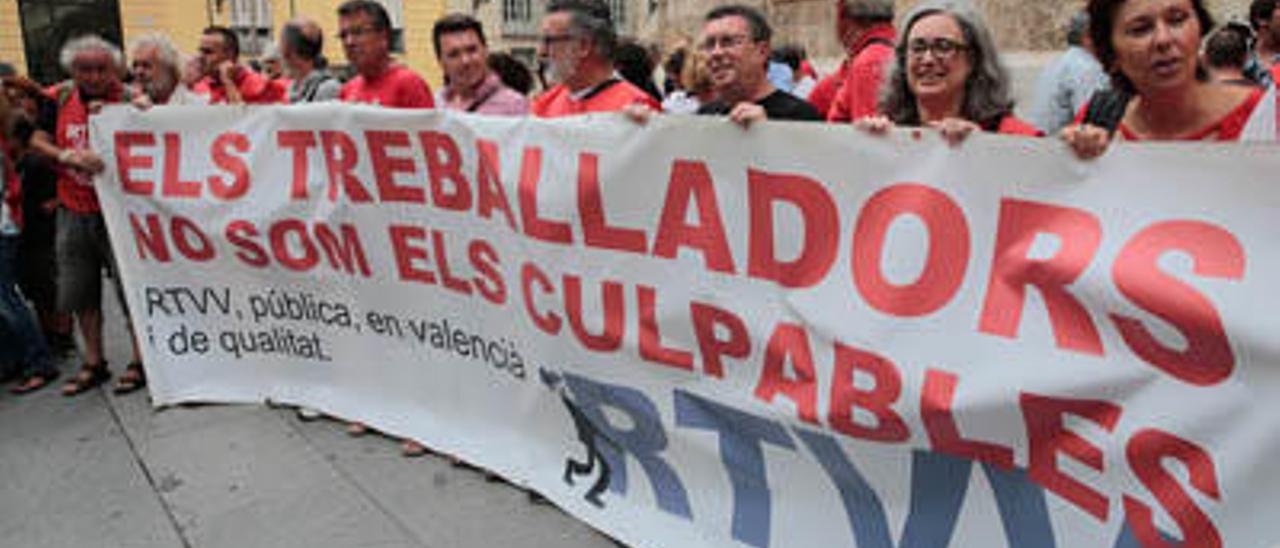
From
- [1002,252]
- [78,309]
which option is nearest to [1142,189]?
[1002,252]

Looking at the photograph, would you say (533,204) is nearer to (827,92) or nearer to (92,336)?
(827,92)

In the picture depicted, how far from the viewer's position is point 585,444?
279 centimetres

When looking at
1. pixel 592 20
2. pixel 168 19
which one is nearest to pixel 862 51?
pixel 592 20

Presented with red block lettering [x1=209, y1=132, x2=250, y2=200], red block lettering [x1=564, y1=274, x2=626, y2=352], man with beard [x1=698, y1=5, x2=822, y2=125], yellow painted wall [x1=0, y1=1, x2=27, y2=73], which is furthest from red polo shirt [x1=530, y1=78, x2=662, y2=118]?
yellow painted wall [x1=0, y1=1, x2=27, y2=73]

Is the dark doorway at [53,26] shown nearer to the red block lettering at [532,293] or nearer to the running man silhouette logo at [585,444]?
the red block lettering at [532,293]

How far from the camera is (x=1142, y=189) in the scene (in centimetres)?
175

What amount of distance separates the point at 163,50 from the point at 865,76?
3.25 m

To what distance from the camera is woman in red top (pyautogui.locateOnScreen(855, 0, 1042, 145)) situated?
7.45ft

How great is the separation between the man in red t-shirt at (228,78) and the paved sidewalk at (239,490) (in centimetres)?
190

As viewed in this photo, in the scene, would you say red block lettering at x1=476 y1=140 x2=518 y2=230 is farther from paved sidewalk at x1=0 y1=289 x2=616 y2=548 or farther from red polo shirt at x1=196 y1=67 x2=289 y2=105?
red polo shirt at x1=196 y1=67 x2=289 y2=105

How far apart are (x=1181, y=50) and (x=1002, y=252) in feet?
1.79

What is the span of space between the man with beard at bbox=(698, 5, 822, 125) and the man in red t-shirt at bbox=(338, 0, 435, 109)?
136cm

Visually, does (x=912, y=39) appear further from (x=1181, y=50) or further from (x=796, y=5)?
(x=796, y=5)

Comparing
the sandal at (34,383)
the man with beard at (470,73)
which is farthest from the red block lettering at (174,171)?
the sandal at (34,383)
